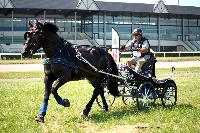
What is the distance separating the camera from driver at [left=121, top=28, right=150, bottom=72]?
11203 millimetres

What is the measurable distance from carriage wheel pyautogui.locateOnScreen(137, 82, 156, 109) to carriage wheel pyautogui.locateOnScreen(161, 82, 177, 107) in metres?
0.43

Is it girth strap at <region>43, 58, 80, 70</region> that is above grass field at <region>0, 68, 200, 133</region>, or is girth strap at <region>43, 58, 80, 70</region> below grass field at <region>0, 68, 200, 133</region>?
above

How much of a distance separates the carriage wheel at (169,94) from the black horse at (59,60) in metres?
2.11

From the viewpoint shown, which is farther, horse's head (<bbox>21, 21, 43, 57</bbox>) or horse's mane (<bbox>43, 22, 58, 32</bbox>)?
horse's mane (<bbox>43, 22, 58, 32</bbox>)

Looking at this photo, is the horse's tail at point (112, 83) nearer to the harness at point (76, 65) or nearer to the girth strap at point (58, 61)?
the harness at point (76, 65)

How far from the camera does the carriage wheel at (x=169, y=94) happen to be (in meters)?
11.3

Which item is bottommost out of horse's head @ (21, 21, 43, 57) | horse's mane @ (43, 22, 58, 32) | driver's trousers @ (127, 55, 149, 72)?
driver's trousers @ (127, 55, 149, 72)

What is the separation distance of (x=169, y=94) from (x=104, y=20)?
54448 millimetres

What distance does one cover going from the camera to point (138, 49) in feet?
36.5

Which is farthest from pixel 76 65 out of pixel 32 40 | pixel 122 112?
pixel 122 112

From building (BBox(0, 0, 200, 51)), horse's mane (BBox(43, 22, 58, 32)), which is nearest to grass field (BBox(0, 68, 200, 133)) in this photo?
horse's mane (BBox(43, 22, 58, 32))

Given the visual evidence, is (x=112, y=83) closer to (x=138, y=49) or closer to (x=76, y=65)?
(x=138, y=49)

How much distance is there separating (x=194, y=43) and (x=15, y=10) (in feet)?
116

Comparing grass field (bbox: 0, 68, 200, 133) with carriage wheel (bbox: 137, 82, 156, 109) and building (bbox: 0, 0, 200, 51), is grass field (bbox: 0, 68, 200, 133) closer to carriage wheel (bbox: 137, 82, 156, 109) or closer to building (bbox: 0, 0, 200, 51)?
carriage wheel (bbox: 137, 82, 156, 109)
